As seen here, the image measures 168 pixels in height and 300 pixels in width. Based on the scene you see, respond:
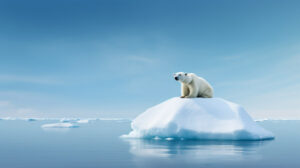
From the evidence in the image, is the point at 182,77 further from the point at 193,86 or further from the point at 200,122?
the point at 200,122

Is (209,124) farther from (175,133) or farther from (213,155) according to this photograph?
(213,155)

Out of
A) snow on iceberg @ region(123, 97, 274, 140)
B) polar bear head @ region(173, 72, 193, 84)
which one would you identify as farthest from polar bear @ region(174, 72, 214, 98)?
snow on iceberg @ region(123, 97, 274, 140)

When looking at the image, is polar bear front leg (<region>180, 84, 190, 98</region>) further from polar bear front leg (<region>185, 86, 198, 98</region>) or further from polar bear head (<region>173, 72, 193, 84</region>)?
polar bear head (<region>173, 72, 193, 84</region>)

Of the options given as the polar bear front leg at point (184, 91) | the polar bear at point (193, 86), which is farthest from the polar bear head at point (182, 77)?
the polar bear front leg at point (184, 91)

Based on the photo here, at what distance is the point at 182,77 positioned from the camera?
15281 millimetres

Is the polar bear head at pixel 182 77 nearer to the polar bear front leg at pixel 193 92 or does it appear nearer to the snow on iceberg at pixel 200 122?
the polar bear front leg at pixel 193 92

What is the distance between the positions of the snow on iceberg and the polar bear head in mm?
865

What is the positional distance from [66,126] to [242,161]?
92.0ft

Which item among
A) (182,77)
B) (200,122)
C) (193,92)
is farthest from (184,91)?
(200,122)

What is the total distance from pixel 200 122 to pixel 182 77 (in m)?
2.20

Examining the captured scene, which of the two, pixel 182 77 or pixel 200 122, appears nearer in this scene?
pixel 200 122

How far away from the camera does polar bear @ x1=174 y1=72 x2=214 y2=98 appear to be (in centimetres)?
1535

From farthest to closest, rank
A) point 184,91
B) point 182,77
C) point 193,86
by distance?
point 184,91 < point 193,86 < point 182,77

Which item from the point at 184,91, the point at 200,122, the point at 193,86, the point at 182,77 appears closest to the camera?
the point at 200,122
